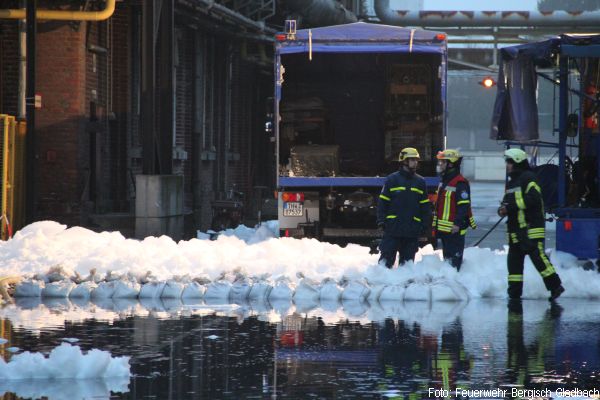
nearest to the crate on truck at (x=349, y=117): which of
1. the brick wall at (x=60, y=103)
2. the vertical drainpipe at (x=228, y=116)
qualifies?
the brick wall at (x=60, y=103)

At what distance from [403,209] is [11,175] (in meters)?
7.71

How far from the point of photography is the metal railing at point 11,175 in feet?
67.7

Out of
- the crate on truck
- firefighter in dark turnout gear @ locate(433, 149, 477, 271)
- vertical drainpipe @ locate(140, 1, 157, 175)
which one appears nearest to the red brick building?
vertical drainpipe @ locate(140, 1, 157, 175)

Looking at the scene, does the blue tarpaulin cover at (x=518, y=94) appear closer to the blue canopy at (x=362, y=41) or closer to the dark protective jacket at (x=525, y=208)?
the blue canopy at (x=362, y=41)

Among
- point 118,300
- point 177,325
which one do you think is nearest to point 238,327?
point 177,325

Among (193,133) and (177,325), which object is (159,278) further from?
(193,133)

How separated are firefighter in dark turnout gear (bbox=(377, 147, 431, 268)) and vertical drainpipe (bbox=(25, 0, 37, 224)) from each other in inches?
224

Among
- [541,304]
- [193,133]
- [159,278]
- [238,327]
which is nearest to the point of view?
[238,327]

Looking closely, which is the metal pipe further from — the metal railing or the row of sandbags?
the row of sandbags

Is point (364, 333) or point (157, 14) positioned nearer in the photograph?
point (364, 333)

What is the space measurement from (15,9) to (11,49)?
2.63 ft

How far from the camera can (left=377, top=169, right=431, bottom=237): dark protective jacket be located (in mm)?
15887

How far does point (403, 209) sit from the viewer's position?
15891mm

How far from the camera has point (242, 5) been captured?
30.9 meters
